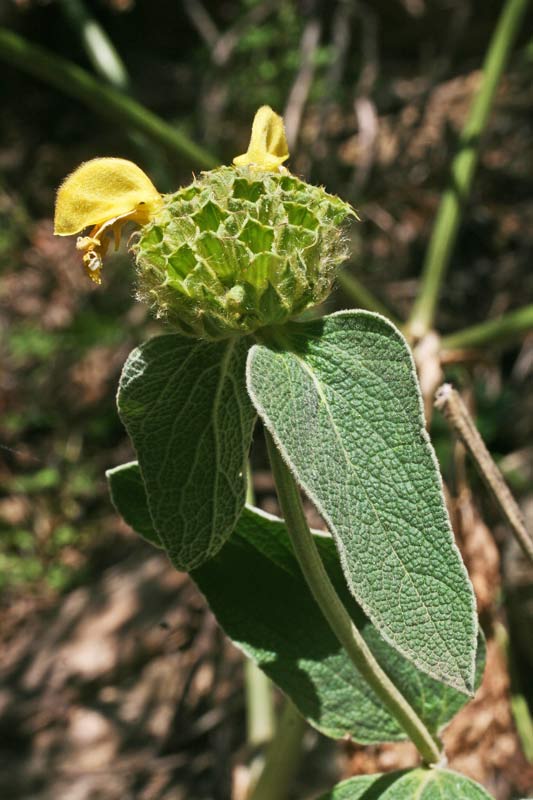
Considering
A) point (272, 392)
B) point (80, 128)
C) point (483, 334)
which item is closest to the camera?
point (272, 392)

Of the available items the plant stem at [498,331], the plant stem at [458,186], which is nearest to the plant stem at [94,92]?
the plant stem at [458,186]

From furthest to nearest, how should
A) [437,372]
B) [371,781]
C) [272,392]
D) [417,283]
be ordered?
[417,283] < [437,372] < [371,781] < [272,392]

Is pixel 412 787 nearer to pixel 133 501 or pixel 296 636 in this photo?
pixel 296 636

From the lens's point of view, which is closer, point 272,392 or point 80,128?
point 272,392

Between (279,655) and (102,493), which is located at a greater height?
(102,493)

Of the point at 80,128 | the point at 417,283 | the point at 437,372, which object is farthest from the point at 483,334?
the point at 80,128

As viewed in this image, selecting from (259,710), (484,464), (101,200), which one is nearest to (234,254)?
→ (101,200)

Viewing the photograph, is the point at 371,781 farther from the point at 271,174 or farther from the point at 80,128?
the point at 80,128
